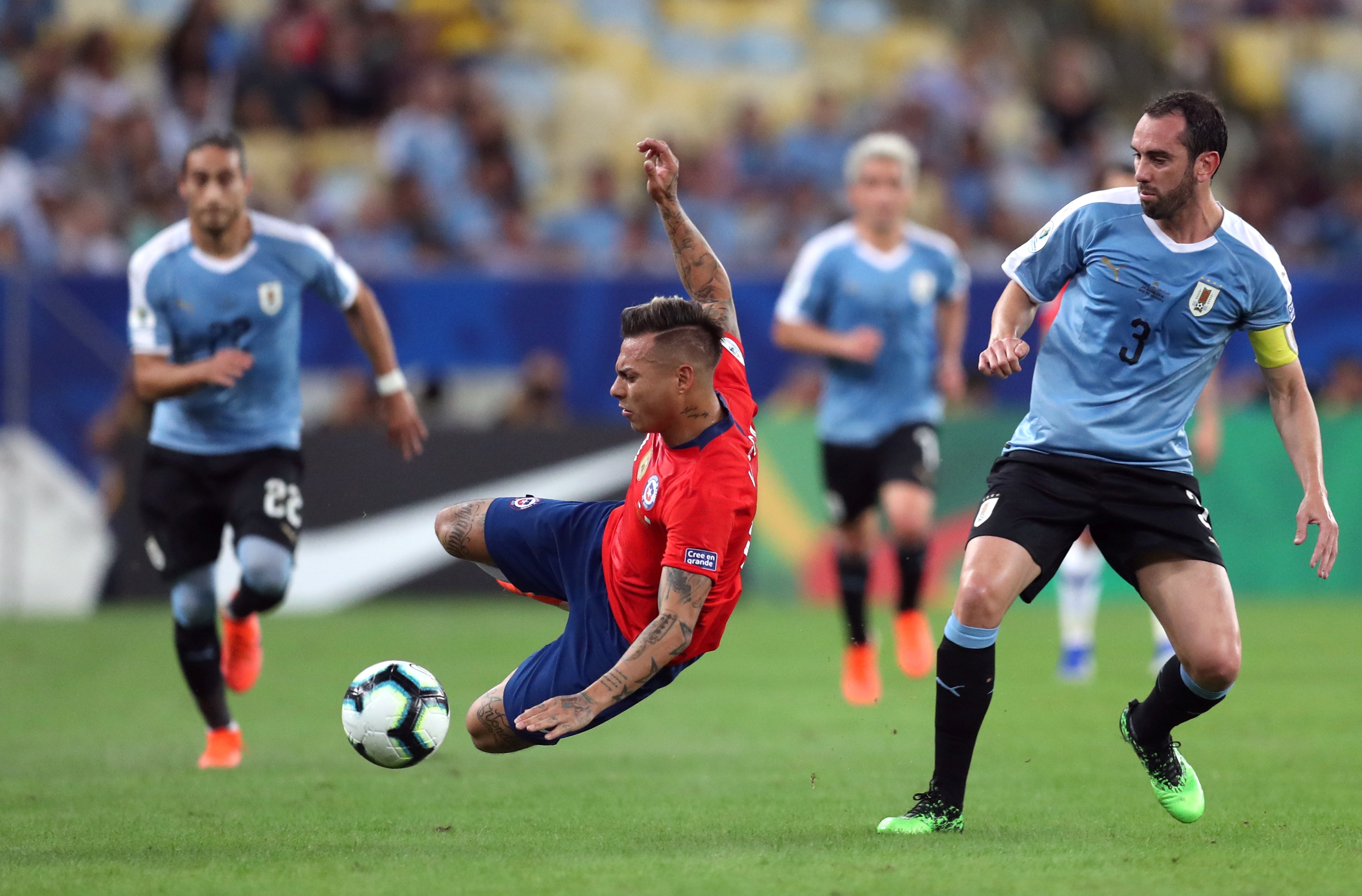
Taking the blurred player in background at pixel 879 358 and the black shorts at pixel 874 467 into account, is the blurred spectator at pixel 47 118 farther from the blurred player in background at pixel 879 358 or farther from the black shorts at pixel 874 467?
the black shorts at pixel 874 467

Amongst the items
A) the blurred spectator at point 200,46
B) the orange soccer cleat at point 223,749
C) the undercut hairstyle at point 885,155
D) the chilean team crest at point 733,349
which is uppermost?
the blurred spectator at point 200,46

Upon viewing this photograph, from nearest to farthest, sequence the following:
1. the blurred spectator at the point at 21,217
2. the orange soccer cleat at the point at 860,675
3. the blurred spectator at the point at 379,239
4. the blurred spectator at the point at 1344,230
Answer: the orange soccer cleat at the point at 860,675, the blurred spectator at the point at 21,217, the blurred spectator at the point at 379,239, the blurred spectator at the point at 1344,230

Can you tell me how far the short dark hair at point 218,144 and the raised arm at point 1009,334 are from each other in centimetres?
369

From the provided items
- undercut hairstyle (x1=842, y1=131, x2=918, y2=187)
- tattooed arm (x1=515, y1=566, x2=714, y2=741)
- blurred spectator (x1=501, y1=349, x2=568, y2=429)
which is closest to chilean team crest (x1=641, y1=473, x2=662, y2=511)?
tattooed arm (x1=515, y1=566, x2=714, y2=741)

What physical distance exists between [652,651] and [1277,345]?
2.49 meters

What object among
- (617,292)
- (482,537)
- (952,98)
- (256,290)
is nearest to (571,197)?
(617,292)

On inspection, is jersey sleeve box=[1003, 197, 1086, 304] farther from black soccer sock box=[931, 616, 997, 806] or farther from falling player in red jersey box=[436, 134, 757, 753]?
black soccer sock box=[931, 616, 997, 806]

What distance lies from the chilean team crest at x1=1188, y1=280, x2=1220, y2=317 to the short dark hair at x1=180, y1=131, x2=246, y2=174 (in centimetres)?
429

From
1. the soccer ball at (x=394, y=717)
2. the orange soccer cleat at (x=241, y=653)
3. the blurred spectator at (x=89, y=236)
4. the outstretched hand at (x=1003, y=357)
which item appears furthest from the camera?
the blurred spectator at (x=89, y=236)

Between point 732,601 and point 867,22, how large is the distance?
16524 mm

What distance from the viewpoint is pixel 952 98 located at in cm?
1927

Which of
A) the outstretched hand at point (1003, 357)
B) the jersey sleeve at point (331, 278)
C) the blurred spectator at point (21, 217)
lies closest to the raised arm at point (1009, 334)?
the outstretched hand at point (1003, 357)

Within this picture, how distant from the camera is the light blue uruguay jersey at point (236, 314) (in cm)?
781

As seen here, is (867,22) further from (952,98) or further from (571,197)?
(571,197)
